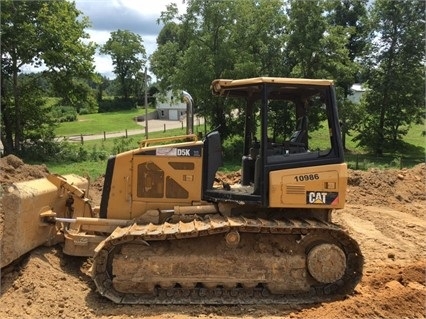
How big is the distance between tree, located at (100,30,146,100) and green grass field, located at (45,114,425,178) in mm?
20960

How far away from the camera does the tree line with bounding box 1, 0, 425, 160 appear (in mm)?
24703

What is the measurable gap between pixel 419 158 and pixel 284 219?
957 inches

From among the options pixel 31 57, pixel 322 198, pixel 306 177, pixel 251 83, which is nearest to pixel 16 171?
pixel 251 83

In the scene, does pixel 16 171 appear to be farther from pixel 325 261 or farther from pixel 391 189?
pixel 391 189

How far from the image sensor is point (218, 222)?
6297 millimetres

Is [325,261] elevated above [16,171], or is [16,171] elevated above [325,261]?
[16,171]

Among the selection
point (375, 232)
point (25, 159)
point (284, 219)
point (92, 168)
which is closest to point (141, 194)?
point (284, 219)

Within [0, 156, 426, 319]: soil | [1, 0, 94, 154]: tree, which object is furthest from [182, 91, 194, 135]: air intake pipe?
[1, 0, 94, 154]: tree

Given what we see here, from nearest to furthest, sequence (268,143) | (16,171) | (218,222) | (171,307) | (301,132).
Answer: (171,307), (218,222), (268,143), (301,132), (16,171)

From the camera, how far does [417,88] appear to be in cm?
2912

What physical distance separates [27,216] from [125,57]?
Result: 75576 mm

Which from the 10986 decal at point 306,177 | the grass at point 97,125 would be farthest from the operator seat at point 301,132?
the grass at point 97,125

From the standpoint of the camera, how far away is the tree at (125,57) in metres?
78.3

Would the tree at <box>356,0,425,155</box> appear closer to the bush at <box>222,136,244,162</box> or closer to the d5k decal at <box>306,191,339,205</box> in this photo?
the bush at <box>222,136,244,162</box>
